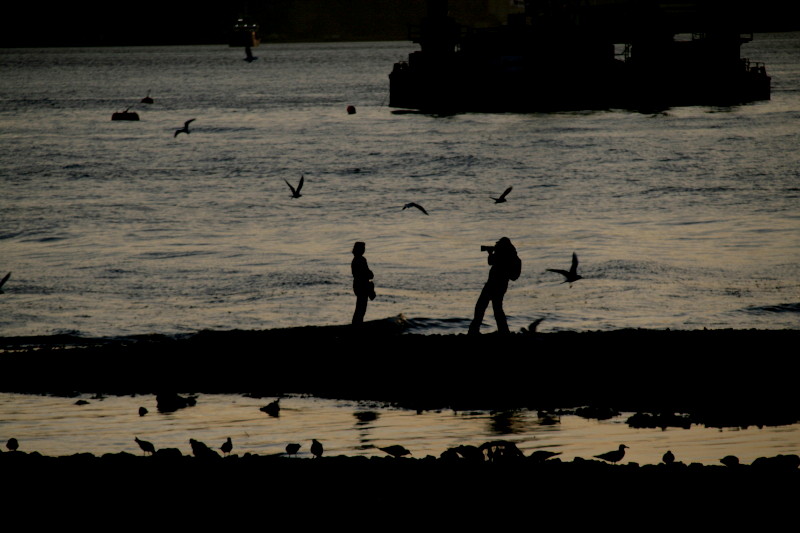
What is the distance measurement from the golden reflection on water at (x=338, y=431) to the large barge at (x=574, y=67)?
300ft

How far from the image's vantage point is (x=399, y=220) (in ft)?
143

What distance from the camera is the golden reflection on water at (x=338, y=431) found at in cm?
1214

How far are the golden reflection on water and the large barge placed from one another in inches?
3599

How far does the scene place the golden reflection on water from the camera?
12.1m

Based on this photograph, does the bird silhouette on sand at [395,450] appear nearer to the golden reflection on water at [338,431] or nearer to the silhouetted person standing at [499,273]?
the golden reflection on water at [338,431]

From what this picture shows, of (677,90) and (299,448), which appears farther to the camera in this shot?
(677,90)

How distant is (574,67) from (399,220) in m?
70.1

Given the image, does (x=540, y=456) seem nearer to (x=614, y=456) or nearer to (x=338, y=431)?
(x=614, y=456)

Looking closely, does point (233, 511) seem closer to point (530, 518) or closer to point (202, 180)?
point (530, 518)

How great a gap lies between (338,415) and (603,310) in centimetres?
1138

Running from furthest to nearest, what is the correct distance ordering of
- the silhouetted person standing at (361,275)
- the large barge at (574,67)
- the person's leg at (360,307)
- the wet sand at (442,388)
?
the large barge at (574,67)
the person's leg at (360,307)
the silhouetted person standing at (361,275)
the wet sand at (442,388)

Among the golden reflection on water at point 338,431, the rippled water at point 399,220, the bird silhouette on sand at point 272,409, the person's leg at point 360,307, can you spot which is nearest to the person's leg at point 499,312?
the person's leg at point 360,307

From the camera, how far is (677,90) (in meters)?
111

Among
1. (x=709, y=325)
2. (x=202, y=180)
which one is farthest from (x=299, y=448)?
(x=202, y=180)
